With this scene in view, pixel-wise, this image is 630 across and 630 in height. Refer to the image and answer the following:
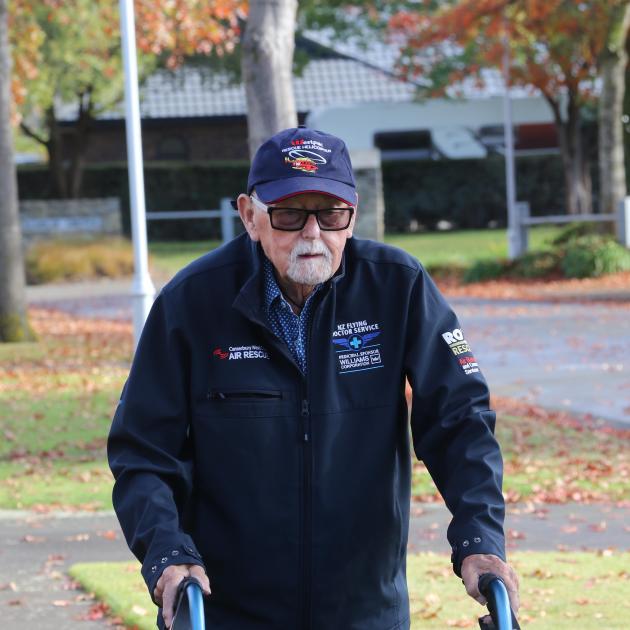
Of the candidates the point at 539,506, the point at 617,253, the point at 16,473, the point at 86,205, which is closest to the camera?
the point at 539,506

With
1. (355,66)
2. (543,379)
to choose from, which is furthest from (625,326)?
(355,66)

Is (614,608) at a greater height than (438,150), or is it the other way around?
(438,150)

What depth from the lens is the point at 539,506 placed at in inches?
326

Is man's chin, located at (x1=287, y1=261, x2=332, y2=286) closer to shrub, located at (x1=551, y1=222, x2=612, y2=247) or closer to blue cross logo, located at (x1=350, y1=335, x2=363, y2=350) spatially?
blue cross logo, located at (x1=350, y1=335, x2=363, y2=350)

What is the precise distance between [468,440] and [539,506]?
17.2ft

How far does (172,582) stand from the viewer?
2.96m

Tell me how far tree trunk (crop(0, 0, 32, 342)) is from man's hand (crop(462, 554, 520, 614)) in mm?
13876

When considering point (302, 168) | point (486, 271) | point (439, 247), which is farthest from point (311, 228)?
point (439, 247)

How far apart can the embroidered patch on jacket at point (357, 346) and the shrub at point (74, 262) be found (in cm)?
2424

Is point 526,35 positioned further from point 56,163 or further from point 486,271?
point 56,163

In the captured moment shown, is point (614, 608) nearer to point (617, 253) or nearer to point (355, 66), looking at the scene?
point (617, 253)

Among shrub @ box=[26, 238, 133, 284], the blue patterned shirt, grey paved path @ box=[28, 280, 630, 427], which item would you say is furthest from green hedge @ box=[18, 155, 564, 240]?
the blue patterned shirt

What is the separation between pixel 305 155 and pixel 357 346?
0.45 m

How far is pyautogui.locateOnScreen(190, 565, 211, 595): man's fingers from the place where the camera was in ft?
9.62
